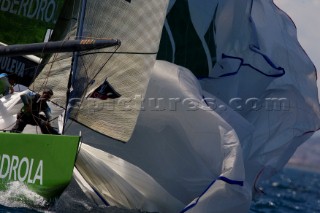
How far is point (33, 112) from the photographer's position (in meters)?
8.12

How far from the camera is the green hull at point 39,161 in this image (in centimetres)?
759

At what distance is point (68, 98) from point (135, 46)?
2.43 feet

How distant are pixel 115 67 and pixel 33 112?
0.81 metres

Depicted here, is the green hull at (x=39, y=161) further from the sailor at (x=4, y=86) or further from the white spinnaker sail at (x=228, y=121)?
the sailor at (x=4, y=86)

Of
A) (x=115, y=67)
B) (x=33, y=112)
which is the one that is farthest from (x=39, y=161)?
(x=115, y=67)

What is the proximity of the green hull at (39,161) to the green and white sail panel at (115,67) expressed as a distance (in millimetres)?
471

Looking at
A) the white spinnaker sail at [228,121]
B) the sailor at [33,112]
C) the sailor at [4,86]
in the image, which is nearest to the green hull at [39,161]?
the sailor at [33,112]

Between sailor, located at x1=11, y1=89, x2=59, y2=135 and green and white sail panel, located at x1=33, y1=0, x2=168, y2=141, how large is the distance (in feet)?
0.60

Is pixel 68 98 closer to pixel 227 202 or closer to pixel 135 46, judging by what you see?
pixel 135 46

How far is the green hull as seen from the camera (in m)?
7.59

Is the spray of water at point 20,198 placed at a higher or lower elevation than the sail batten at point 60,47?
lower

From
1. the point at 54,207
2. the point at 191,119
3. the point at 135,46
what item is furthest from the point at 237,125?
the point at 54,207

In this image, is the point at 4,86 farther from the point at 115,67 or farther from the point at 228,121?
the point at 228,121

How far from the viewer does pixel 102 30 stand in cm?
822
